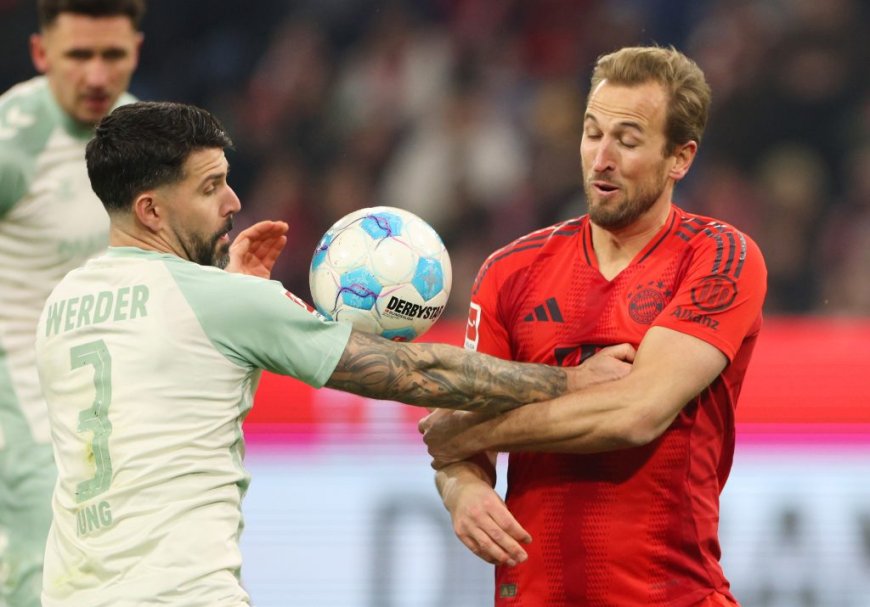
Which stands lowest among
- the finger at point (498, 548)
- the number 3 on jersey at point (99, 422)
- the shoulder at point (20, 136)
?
the finger at point (498, 548)

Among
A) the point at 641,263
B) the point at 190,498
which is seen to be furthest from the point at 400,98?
the point at 190,498

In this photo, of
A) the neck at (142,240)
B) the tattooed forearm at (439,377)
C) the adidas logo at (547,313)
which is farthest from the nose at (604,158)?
the neck at (142,240)

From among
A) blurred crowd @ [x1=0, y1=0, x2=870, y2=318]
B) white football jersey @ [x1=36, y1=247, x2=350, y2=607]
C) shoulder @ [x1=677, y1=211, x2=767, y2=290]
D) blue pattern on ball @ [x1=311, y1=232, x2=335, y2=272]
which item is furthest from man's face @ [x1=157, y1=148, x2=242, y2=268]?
blurred crowd @ [x1=0, y1=0, x2=870, y2=318]

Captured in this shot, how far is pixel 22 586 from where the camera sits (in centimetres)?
521

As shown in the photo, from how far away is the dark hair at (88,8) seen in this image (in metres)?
5.43

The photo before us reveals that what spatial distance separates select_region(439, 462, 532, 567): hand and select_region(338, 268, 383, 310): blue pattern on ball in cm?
65

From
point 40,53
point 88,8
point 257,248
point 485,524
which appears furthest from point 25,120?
point 485,524

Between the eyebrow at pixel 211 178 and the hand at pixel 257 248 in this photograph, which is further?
the hand at pixel 257 248

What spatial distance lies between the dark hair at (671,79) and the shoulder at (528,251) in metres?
0.41

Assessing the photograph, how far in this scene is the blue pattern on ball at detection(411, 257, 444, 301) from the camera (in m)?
3.76

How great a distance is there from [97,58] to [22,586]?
222 cm

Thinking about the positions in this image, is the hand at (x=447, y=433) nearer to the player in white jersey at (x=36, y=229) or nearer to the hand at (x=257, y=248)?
the hand at (x=257, y=248)

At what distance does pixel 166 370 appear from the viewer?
132 inches

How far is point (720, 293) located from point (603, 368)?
1.34 feet
